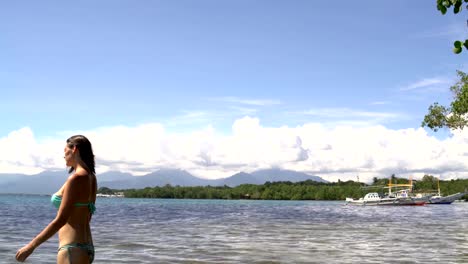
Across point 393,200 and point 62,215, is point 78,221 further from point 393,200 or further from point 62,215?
point 393,200

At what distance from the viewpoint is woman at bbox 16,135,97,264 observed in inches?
229

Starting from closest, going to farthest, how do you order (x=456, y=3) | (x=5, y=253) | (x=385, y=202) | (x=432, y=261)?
(x=456, y=3) < (x=432, y=261) < (x=5, y=253) < (x=385, y=202)

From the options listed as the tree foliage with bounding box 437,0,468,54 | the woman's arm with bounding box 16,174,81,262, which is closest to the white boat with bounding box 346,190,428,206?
the tree foliage with bounding box 437,0,468,54

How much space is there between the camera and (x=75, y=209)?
597 centimetres

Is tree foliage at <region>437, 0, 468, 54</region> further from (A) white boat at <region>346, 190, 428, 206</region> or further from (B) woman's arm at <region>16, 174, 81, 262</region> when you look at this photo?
(A) white boat at <region>346, 190, 428, 206</region>

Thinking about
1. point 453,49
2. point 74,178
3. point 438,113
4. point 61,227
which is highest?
point 438,113

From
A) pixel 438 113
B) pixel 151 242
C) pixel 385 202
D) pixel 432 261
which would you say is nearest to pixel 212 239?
pixel 151 242

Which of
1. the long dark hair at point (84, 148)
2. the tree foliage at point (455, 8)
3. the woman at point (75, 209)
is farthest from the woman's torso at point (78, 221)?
the tree foliage at point (455, 8)

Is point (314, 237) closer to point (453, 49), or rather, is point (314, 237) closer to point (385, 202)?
point (453, 49)

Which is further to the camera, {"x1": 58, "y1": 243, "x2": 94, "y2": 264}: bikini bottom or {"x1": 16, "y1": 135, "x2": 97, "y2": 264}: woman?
{"x1": 58, "y1": 243, "x2": 94, "y2": 264}: bikini bottom

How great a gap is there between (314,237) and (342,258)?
9.69 metres

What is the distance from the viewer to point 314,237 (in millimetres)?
28594

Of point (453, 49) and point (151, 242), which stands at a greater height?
point (453, 49)

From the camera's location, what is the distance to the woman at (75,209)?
229 inches
